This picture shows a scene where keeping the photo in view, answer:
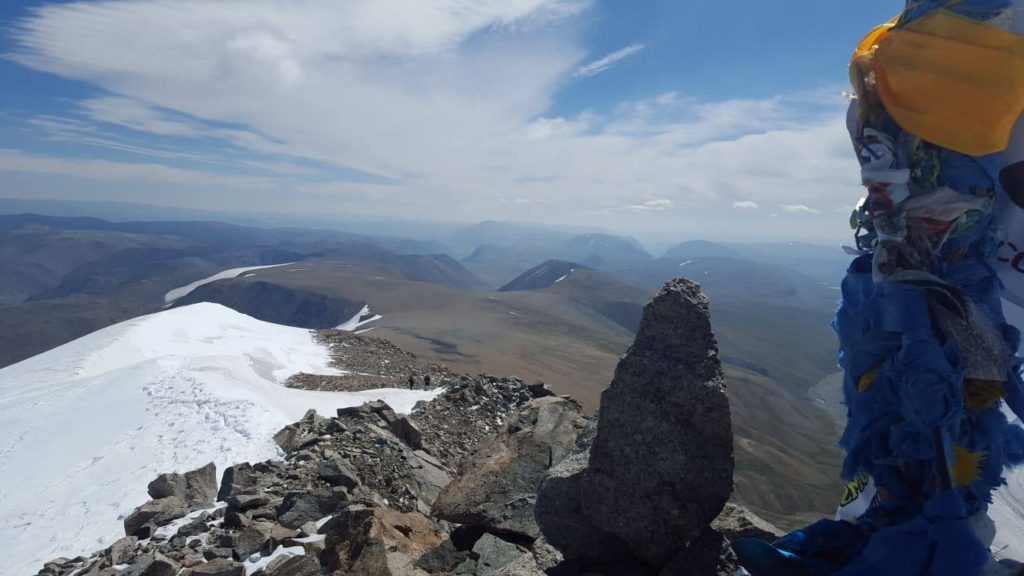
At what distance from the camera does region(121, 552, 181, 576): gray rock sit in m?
8.23

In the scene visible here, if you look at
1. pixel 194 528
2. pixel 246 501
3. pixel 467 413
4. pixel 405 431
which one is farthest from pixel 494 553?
pixel 467 413

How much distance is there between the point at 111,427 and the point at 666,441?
1865cm

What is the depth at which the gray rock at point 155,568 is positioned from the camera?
324 inches

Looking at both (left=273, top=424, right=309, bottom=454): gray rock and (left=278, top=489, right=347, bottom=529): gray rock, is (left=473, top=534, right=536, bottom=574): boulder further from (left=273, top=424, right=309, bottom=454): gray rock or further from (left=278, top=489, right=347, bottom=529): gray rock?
(left=273, top=424, right=309, bottom=454): gray rock

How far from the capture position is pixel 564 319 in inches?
7731

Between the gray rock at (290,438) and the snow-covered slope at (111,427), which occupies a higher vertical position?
the gray rock at (290,438)

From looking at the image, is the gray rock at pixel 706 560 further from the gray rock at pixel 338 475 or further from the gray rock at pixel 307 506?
the gray rock at pixel 338 475

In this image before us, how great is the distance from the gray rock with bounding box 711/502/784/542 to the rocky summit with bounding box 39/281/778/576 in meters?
0.02

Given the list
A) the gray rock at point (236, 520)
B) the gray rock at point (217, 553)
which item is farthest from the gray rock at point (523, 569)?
the gray rock at point (236, 520)

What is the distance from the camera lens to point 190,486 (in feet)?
39.0

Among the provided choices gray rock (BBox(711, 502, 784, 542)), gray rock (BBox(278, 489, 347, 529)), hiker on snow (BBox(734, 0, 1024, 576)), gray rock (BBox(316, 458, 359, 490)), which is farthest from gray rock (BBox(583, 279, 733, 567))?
gray rock (BBox(316, 458, 359, 490))

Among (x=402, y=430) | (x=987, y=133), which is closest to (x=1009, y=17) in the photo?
(x=987, y=133)

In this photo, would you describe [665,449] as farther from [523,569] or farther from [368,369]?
[368,369]

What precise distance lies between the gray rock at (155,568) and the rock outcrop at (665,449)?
655cm
